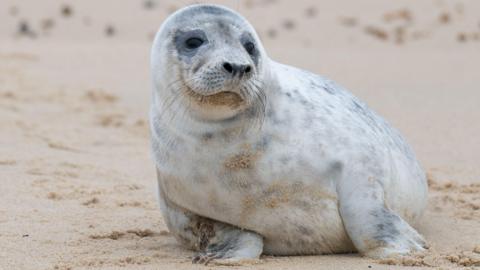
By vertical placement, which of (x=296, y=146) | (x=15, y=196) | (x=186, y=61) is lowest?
(x=15, y=196)

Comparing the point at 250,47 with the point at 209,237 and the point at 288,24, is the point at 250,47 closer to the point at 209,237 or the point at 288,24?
the point at 209,237

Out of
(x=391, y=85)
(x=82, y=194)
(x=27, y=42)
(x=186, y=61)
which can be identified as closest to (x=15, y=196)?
(x=82, y=194)

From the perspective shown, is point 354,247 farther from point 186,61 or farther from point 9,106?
point 9,106

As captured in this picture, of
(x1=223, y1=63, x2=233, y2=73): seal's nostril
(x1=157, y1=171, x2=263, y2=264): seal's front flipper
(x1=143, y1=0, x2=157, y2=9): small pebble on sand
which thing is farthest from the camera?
(x1=143, y1=0, x2=157, y2=9): small pebble on sand

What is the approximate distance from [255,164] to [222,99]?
385mm

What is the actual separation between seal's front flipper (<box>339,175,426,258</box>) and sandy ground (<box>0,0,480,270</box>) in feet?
0.29

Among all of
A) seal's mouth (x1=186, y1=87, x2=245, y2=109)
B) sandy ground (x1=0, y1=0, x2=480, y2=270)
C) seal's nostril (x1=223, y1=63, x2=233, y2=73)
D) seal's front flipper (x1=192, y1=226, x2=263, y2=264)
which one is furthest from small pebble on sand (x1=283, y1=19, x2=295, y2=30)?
seal's nostril (x1=223, y1=63, x2=233, y2=73)

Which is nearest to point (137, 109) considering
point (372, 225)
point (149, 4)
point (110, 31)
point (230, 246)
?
point (230, 246)

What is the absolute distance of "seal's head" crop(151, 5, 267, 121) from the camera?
156 inches

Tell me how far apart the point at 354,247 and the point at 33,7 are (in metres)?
11.4

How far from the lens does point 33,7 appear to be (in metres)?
15.1

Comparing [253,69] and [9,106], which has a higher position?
[253,69]

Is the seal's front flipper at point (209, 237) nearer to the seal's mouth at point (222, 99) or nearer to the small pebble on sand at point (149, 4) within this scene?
the seal's mouth at point (222, 99)

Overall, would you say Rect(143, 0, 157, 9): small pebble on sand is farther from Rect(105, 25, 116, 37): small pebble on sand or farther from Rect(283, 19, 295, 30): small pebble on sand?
Rect(283, 19, 295, 30): small pebble on sand
